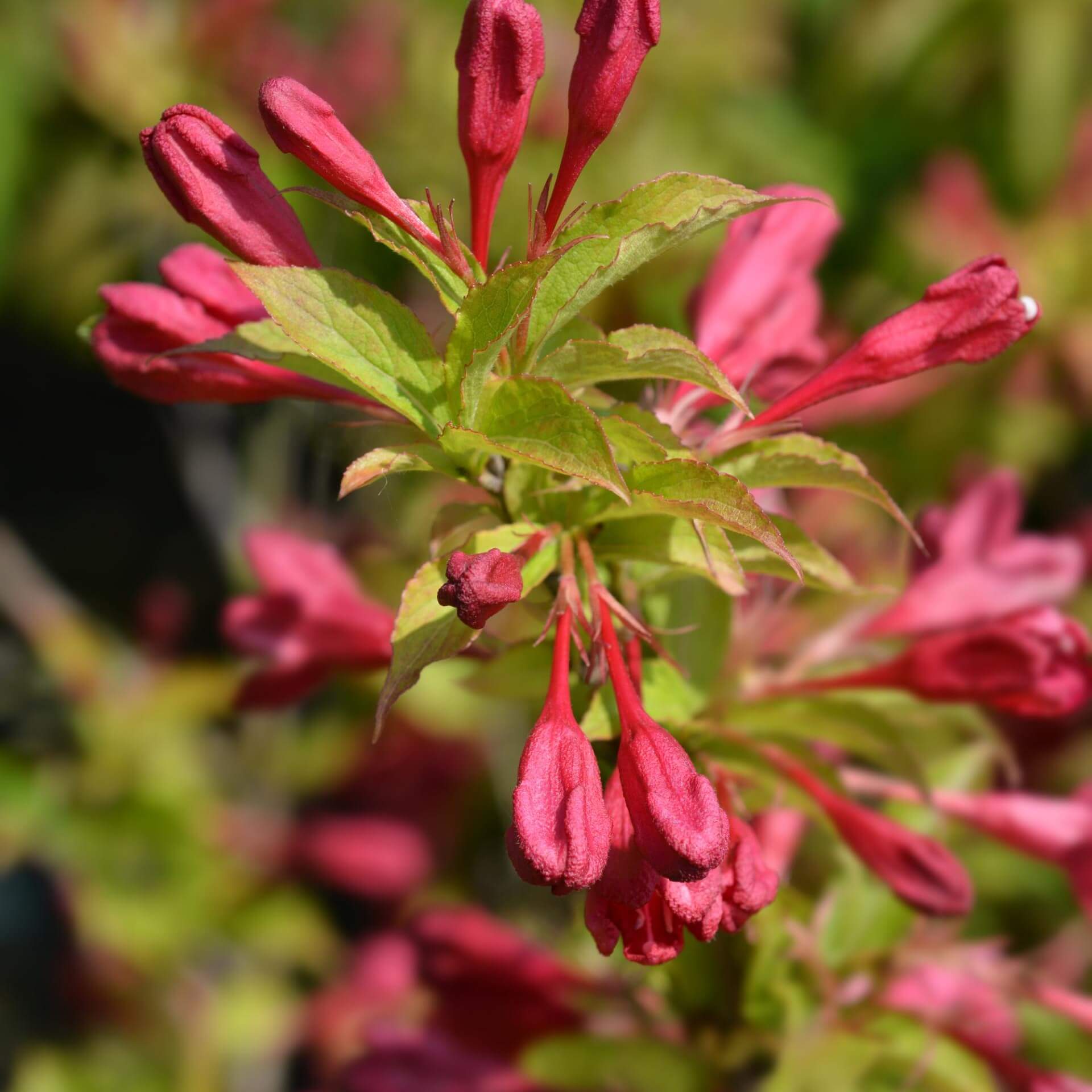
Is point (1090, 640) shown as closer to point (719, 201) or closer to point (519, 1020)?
point (719, 201)

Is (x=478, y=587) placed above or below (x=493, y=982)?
above

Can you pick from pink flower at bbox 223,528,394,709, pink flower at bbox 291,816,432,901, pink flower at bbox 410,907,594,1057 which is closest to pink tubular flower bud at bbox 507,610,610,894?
pink flower at bbox 223,528,394,709

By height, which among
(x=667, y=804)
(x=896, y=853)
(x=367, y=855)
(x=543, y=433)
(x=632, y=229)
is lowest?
(x=367, y=855)

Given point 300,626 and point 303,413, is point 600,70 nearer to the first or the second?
point 300,626

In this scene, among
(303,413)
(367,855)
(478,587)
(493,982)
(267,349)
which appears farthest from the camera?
(367,855)

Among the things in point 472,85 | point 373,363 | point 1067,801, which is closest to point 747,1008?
point 1067,801

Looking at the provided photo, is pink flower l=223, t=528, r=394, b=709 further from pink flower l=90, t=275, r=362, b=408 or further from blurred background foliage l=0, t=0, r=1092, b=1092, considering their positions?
blurred background foliage l=0, t=0, r=1092, b=1092

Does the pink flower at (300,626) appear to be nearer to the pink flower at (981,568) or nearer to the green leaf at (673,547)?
the green leaf at (673,547)

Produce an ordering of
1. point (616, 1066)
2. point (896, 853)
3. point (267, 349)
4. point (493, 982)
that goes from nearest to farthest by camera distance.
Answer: point (267, 349)
point (896, 853)
point (616, 1066)
point (493, 982)

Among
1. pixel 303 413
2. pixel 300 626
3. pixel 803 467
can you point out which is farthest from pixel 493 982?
pixel 303 413
